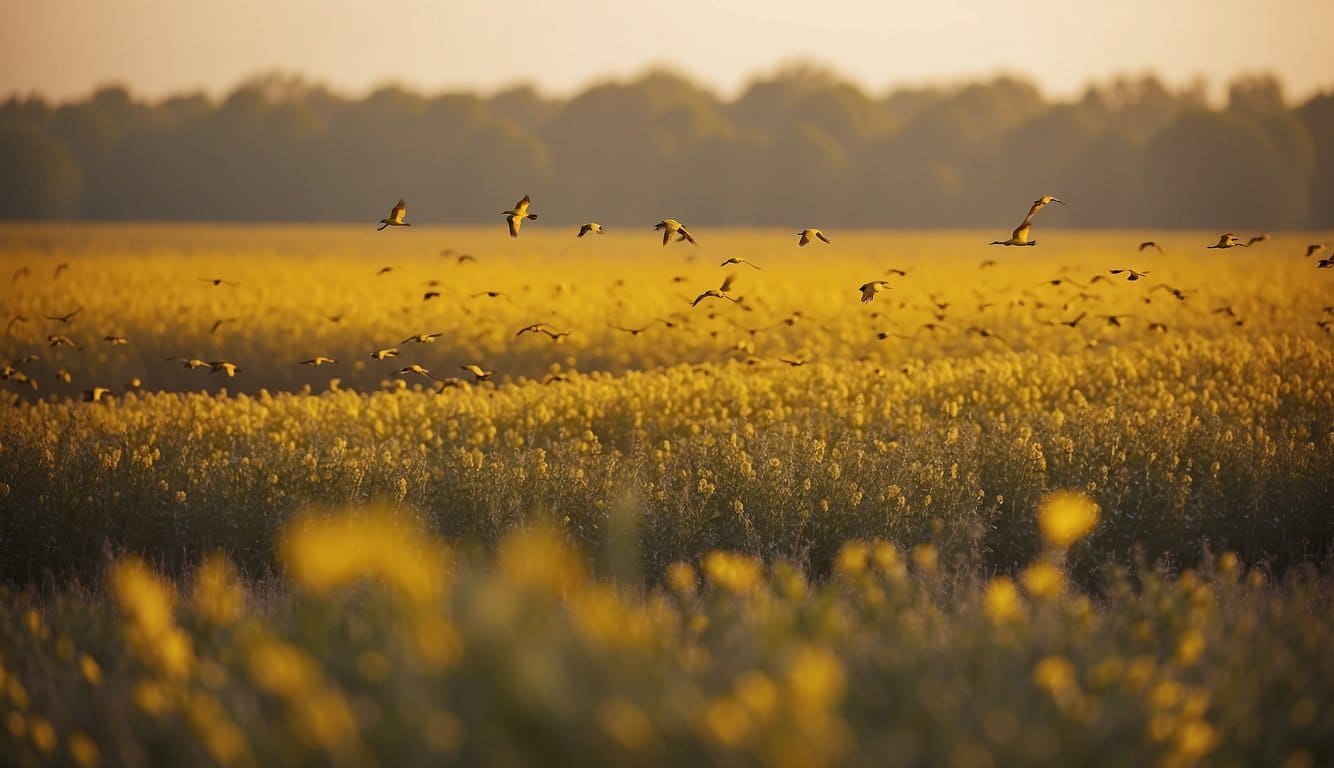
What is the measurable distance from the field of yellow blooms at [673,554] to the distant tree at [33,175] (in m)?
55.9

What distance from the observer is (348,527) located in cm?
655

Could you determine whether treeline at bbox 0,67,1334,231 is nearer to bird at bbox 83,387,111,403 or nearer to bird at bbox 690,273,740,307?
bird at bbox 690,273,740,307

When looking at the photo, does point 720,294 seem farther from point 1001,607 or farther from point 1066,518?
point 1001,607

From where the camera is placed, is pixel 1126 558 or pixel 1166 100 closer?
pixel 1126 558

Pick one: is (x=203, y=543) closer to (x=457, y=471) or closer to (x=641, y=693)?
(x=457, y=471)

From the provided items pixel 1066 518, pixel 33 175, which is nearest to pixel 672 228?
pixel 1066 518

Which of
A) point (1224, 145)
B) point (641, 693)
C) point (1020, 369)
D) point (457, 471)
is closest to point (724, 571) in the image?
point (641, 693)

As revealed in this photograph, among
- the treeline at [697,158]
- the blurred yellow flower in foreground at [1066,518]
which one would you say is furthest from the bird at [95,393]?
the treeline at [697,158]

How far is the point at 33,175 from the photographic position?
66.1 m

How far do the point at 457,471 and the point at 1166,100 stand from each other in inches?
3470

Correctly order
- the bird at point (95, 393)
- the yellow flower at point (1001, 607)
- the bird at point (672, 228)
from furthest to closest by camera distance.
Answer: the bird at point (95, 393) < the bird at point (672, 228) < the yellow flower at point (1001, 607)

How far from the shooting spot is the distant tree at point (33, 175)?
6412 centimetres

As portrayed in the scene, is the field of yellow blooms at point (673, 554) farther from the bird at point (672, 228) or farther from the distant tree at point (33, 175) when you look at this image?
the distant tree at point (33, 175)

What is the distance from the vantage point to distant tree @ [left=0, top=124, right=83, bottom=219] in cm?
6412
